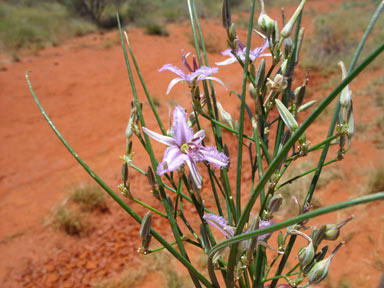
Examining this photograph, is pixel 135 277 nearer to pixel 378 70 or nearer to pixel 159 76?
pixel 159 76

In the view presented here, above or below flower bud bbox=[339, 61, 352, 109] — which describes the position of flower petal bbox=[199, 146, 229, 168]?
below

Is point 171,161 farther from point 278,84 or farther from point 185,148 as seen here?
point 278,84

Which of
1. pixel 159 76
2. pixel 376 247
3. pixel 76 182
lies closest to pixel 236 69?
pixel 159 76

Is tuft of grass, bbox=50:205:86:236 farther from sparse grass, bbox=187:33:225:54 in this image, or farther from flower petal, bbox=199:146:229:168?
sparse grass, bbox=187:33:225:54

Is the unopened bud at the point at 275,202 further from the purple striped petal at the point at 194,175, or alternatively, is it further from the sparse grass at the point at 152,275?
the sparse grass at the point at 152,275

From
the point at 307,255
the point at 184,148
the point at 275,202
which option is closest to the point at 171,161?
the point at 184,148

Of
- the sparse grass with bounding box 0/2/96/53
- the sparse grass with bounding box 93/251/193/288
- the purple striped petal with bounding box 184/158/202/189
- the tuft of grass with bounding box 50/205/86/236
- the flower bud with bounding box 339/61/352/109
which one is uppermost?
the sparse grass with bounding box 0/2/96/53

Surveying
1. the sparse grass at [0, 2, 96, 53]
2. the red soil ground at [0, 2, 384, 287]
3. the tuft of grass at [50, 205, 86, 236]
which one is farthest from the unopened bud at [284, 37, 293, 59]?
the sparse grass at [0, 2, 96, 53]
